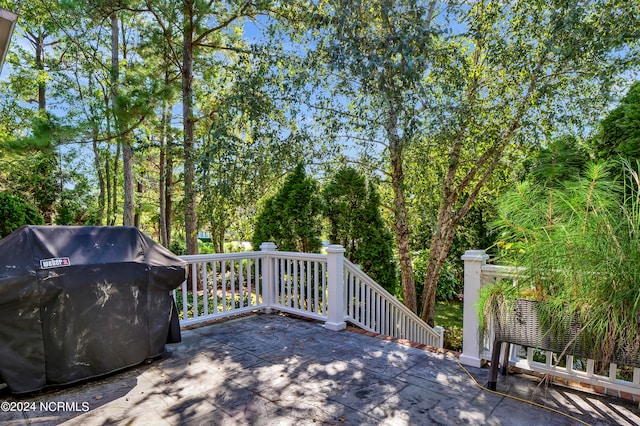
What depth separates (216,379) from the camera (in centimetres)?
270

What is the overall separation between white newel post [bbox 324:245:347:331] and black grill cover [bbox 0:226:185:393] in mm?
1686

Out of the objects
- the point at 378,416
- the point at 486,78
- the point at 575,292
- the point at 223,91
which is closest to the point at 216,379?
the point at 378,416

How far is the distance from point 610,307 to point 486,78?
159 inches

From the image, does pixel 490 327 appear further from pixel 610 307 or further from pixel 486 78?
pixel 486 78

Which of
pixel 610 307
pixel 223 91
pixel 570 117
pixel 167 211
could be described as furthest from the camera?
pixel 167 211

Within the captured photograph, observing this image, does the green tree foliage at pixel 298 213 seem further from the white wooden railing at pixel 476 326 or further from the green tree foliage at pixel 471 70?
the white wooden railing at pixel 476 326

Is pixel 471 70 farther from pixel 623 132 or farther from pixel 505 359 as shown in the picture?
pixel 505 359

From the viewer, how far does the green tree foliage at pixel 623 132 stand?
3410 millimetres

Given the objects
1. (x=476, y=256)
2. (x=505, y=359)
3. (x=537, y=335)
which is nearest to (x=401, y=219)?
A: (x=476, y=256)

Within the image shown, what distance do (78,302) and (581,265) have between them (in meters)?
3.37

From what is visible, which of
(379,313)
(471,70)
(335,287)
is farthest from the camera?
(471,70)

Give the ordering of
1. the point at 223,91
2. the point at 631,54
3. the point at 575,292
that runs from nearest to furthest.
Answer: the point at 575,292
the point at 631,54
the point at 223,91

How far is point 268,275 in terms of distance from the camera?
479 centimetres

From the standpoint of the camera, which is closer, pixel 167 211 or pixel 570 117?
pixel 570 117
